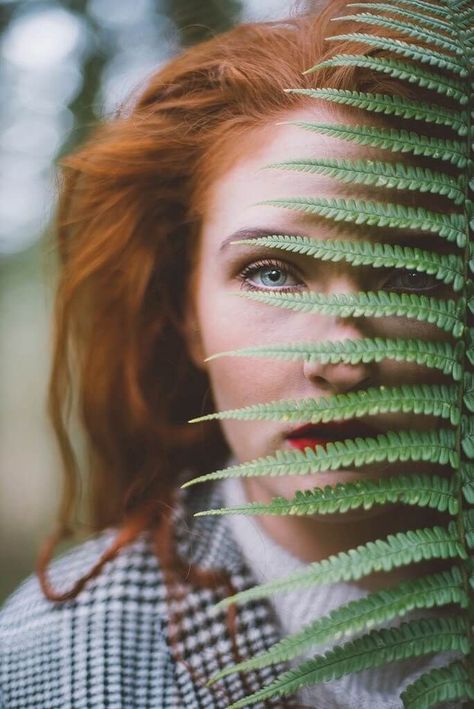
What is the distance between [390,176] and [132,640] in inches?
48.6

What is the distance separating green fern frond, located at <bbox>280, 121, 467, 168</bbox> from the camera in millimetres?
946

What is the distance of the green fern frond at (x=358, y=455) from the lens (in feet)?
2.73

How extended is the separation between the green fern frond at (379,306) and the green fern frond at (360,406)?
99mm

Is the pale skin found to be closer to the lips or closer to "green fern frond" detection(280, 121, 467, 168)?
the lips

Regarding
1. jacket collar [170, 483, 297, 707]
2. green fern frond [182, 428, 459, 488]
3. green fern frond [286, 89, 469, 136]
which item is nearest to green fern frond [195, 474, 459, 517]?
green fern frond [182, 428, 459, 488]

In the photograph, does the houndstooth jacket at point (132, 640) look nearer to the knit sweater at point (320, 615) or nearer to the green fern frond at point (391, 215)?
the knit sweater at point (320, 615)

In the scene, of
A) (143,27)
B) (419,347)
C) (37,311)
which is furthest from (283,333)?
(37,311)

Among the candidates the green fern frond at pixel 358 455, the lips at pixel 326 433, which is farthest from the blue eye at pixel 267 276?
the green fern frond at pixel 358 455

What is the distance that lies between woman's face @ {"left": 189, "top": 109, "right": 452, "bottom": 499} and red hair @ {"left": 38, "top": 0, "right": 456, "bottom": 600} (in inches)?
5.8

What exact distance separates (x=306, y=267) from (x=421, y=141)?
36cm

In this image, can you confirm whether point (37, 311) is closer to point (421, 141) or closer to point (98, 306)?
point (98, 306)

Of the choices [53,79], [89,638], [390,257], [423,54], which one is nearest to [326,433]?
[390,257]

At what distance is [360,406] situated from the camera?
2.78 ft

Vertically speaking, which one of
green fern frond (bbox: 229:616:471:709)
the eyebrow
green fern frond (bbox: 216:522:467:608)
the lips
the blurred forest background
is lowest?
green fern frond (bbox: 229:616:471:709)
